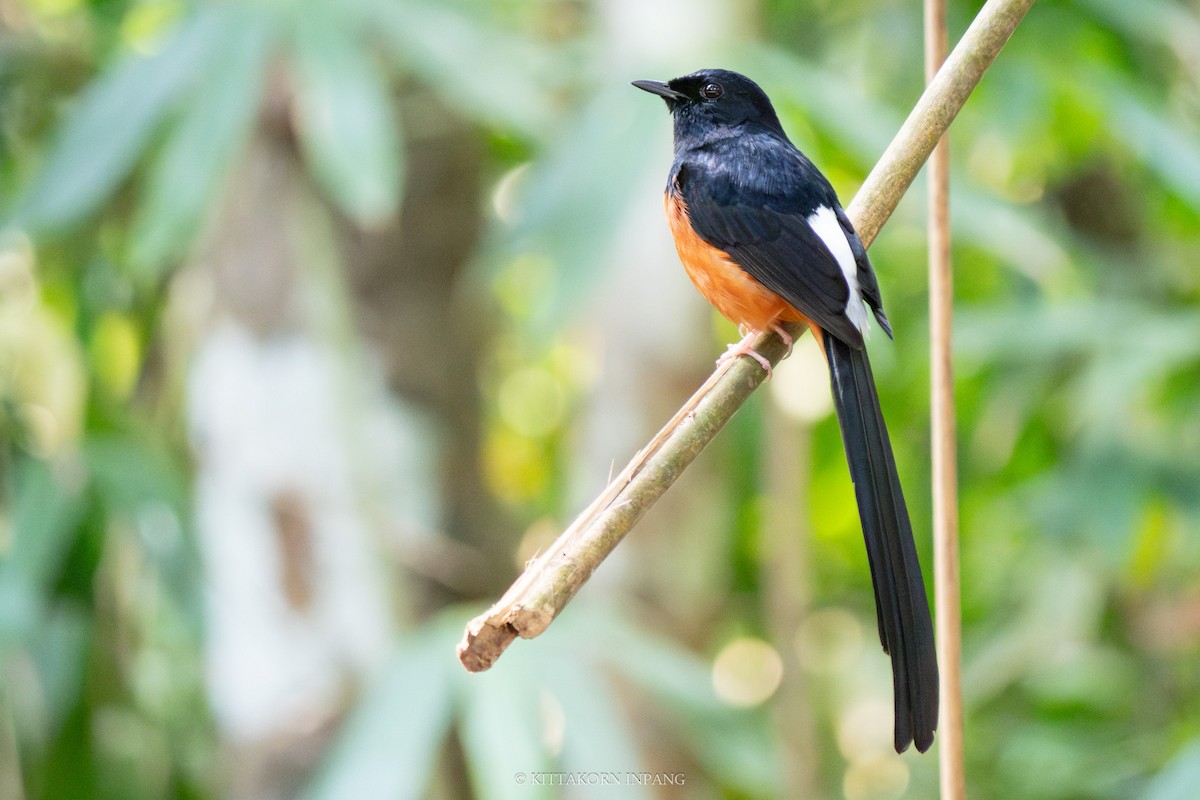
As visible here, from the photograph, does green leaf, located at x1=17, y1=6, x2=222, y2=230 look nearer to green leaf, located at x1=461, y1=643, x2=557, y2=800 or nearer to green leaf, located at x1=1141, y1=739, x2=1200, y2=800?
green leaf, located at x1=461, y1=643, x2=557, y2=800

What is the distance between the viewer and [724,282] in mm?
1680

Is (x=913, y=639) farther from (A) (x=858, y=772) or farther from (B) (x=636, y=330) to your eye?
(A) (x=858, y=772)

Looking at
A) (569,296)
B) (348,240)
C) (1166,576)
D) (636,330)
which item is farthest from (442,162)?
(1166,576)

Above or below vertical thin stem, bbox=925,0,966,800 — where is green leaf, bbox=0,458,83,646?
below

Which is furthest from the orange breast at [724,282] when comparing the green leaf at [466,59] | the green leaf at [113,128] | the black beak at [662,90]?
the green leaf at [113,128]

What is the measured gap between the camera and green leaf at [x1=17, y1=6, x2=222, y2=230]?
2.56 metres

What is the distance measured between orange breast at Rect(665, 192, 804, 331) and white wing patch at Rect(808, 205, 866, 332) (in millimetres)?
78

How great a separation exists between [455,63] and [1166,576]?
108 inches

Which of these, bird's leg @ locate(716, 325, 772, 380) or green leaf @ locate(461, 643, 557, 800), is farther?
green leaf @ locate(461, 643, 557, 800)

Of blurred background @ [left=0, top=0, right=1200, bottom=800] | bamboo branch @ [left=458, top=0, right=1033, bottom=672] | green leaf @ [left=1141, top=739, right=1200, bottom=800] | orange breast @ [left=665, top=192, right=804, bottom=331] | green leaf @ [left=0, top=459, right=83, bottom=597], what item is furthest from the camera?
green leaf @ [left=0, top=459, right=83, bottom=597]

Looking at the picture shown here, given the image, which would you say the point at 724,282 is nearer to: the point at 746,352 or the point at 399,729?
the point at 746,352

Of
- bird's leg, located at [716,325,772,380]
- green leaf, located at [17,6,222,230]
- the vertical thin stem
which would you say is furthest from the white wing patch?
green leaf, located at [17,6,222,230]

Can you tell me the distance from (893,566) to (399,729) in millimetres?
1485

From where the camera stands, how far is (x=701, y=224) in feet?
5.46
